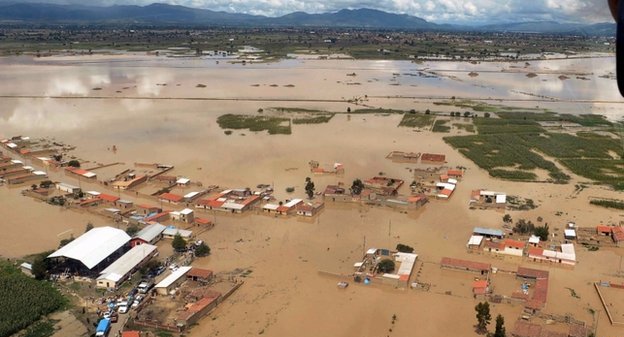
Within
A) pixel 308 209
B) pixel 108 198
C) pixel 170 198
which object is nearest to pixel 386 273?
pixel 308 209

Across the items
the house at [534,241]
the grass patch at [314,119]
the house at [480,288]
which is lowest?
the house at [480,288]

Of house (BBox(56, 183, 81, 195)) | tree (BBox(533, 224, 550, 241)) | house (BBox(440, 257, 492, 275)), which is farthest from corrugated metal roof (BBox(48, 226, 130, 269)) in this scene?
tree (BBox(533, 224, 550, 241))

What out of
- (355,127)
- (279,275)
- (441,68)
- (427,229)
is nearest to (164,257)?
(279,275)

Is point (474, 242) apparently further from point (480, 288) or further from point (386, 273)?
point (386, 273)

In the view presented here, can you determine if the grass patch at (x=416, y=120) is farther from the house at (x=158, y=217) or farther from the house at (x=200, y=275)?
the house at (x=200, y=275)

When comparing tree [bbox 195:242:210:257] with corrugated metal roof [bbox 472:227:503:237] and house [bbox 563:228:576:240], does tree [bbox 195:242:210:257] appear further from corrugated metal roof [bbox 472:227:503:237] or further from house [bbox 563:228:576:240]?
house [bbox 563:228:576:240]

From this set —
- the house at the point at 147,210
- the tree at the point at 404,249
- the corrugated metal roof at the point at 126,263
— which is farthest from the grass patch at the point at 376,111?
the corrugated metal roof at the point at 126,263

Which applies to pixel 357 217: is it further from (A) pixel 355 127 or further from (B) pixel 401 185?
(A) pixel 355 127
